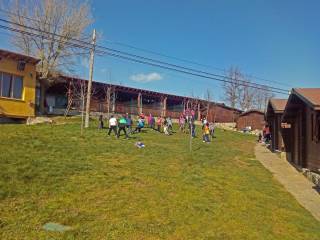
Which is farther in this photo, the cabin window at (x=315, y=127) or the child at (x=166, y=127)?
the child at (x=166, y=127)

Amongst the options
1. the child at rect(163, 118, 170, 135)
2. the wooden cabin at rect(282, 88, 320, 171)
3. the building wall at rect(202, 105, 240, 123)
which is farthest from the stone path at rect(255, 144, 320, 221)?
the building wall at rect(202, 105, 240, 123)

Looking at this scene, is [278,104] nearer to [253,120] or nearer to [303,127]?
[303,127]

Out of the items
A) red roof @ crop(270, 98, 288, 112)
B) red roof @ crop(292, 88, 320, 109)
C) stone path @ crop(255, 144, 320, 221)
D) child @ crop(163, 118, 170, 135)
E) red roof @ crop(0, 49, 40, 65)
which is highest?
red roof @ crop(0, 49, 40, 65)

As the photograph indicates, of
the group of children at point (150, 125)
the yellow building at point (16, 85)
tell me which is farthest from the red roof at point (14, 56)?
the group of children at point (150, 125)

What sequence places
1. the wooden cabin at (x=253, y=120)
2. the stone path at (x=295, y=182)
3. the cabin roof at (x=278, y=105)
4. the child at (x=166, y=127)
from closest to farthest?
the stone path at (x=295, y=182)
the cabin roof at (x=278, y=105)
the child at (x=166, y=127)
the wooden cabin at (x=253, y=120)

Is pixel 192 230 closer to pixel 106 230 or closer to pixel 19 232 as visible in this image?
pixel 106 230

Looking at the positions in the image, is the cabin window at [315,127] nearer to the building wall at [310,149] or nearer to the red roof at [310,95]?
the building wall at [310,149]

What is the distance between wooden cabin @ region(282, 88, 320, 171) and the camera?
1598cm

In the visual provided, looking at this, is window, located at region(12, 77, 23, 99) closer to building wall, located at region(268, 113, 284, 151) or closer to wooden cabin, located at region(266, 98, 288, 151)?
wooden cabin, located at region(266, 98, 288, 151)

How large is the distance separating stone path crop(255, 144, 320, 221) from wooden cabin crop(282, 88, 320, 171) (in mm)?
700

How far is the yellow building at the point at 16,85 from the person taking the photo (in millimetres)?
26406

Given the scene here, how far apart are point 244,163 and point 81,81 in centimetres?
2244

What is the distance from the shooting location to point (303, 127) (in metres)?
19.4

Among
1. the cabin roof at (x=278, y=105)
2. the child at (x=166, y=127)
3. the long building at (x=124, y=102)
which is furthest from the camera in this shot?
the long building at (x=124, y=102)
